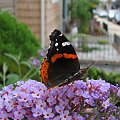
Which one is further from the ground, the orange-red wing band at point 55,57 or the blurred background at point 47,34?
the orange-red wing band at point 55,57

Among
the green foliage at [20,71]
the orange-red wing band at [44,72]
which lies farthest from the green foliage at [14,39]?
the orange-red wing band at [44,72]

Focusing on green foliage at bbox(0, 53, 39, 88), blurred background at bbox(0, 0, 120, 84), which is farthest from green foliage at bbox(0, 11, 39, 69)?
green foliage at bbox(0, 53, 39, 88)

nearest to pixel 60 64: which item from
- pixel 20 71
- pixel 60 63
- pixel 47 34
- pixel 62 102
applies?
pixel 60 63

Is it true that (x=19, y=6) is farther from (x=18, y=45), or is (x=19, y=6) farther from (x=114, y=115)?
(x=114, y=115)

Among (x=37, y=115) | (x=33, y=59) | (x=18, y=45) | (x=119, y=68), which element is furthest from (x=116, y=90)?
(x=119, y=68)

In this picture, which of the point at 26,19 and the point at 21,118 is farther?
the point at 26,19

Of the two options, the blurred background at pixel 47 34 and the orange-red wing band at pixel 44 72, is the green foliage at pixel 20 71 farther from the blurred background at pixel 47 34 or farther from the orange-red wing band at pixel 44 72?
the orange-red wing band at pixel 44 72

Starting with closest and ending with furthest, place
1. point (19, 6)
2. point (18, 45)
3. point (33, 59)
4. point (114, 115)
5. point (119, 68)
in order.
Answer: point (114, 115), point (33, 59), point (18, 45), point (119, 68), point (19, 6)
